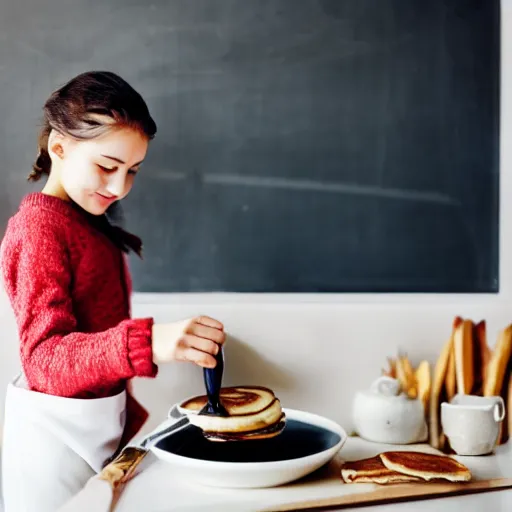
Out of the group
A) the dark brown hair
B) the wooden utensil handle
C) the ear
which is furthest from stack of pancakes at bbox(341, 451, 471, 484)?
the ear

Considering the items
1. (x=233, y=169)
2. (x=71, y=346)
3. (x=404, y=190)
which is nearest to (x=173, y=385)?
(x=71, y=346)

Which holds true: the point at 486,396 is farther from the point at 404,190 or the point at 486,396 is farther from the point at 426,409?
the point at 404,190

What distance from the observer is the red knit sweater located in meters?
0.65

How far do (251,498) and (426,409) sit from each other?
12.7 inches

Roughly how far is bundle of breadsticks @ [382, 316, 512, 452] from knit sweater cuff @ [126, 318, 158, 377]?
380 millimetres

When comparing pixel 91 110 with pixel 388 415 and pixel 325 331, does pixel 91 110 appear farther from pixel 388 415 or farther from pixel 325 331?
pixel 388 415

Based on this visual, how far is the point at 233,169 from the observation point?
0.80m

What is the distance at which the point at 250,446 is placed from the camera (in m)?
0.72

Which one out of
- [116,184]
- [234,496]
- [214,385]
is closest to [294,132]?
[116,184]

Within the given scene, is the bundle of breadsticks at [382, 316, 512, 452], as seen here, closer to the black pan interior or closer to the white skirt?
the black pan interior

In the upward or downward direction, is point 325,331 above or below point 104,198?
below

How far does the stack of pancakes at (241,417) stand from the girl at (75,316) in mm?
60

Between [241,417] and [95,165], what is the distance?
13.2 inches

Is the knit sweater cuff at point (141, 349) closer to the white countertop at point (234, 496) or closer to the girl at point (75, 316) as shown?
the girl at point (75, 316)
